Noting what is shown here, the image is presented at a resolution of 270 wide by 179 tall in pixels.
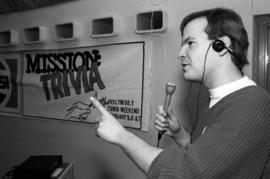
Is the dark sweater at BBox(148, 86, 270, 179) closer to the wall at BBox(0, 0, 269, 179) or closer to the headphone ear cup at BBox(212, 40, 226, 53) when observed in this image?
the headphone ear cup at BBox(212, 40, 226, 53)

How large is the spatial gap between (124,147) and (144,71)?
3.03 feet

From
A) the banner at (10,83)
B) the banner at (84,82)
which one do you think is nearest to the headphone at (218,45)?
the banner at (84,82)

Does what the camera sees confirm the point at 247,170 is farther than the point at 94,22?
No

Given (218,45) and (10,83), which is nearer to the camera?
(218,45)

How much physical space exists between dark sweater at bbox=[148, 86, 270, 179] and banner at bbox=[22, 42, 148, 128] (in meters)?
0.96

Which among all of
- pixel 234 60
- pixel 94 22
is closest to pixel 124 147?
pixel 234 60

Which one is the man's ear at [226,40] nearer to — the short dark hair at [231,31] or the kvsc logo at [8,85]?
the short dark hair at [231,31]

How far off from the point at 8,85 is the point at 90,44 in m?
1.00

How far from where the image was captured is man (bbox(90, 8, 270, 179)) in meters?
0.67

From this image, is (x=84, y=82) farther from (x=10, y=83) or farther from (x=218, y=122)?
(x=218, y=122)

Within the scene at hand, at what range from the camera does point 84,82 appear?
1.91m

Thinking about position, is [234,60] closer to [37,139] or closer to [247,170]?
[247,170]

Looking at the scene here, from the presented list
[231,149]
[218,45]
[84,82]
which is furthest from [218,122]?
[84,82]

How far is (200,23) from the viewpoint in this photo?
92 centimetres
